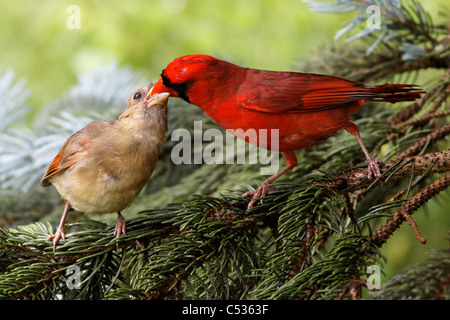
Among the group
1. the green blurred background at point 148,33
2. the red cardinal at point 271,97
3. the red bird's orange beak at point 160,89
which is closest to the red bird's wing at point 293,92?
the red cardinal at point 271,97

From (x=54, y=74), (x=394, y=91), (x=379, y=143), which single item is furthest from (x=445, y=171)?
(x=54, y=74)

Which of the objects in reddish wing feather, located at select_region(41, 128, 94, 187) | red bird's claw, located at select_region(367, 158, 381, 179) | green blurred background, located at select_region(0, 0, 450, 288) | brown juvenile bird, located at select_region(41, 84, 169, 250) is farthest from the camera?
green blurred background, located at select_region(0, 0, 450, 288)

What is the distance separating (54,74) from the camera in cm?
450

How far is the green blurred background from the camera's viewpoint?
159 inches

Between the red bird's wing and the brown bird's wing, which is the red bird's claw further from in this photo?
the brown bird's wing

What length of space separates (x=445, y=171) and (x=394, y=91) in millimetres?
366

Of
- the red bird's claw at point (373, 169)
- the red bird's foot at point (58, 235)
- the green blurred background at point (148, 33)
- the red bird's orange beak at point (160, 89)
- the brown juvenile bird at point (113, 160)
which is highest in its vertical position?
the green blurred background at point (148, 33)

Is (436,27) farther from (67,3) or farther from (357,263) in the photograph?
(67,3)

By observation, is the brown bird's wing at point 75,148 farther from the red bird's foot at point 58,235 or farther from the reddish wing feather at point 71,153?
the red bird's foot at point 58,235

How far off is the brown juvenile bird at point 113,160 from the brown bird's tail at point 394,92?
62 cm

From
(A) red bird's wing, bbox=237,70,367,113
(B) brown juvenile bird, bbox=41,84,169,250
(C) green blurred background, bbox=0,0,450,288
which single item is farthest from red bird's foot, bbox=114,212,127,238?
(C) green blurred background, bbox=0,0,450,288

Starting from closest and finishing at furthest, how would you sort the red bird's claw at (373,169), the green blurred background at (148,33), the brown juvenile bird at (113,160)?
the red bird's claw at (373,169)
the brown juvenile bird at (113,160)
the green blurred background at (148,33)

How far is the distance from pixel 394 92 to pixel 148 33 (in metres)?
2.96

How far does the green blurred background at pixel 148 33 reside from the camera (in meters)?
4.04
